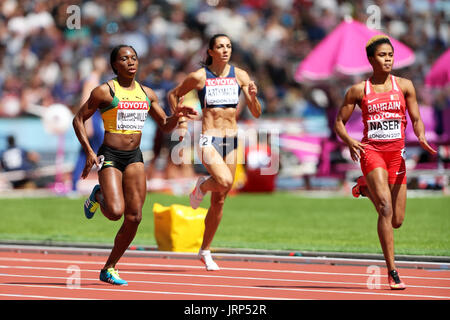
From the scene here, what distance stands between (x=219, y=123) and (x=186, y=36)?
18.5 meters

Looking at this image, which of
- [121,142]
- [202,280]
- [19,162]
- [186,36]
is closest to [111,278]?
[202,280]

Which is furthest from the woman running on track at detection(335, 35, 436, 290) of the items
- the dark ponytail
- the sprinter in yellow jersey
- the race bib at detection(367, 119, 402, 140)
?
the dark ponytail

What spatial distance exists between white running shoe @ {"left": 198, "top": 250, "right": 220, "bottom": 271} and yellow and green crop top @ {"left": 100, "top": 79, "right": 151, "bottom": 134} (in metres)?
2.17

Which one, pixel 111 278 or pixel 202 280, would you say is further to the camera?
pixel 202 280

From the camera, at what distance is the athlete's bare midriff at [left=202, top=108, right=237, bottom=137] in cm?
1154

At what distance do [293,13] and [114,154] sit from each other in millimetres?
21900

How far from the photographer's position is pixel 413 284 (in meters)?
9.78

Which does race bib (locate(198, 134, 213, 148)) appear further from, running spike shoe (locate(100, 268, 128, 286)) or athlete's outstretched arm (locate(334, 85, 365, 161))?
running spike shoe (locate(100, 268, 128, 286))

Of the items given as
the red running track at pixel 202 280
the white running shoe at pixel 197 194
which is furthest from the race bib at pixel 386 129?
the white running shoe at pixel 197 194

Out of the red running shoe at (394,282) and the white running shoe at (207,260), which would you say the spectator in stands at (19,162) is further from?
the red running shoe at (394,282)

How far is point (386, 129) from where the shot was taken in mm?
9758

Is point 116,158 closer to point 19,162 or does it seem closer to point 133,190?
point 133,190
